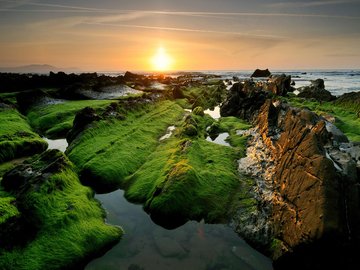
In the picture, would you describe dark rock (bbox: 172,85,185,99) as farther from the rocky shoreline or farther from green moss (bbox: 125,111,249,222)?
green moss (bbox: 125,111,249,222)

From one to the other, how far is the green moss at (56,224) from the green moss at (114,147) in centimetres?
293

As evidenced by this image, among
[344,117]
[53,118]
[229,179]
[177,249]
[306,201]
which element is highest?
[306,201]

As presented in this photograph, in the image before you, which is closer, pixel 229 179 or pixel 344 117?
pixel 229 179

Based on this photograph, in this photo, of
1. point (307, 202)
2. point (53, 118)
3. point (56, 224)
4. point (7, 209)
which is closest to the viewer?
point (307, 202)

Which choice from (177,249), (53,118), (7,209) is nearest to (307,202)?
(177,249)

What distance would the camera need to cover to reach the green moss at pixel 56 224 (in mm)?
12227

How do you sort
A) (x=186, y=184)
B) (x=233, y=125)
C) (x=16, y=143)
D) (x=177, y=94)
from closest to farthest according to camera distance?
(x=186, y=184)
(x=16, y=143)
(x=233, y=125)
(x=177, y=94)

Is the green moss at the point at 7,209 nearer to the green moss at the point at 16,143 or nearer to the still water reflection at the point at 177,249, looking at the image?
the still water reflection at the point at 177,249

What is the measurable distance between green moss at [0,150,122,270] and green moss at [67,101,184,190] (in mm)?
2933

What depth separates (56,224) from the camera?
14.1m

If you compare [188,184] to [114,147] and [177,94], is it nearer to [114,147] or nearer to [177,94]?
[114,147]

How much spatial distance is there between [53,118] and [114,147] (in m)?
18.8

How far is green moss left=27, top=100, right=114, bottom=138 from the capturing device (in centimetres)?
3566

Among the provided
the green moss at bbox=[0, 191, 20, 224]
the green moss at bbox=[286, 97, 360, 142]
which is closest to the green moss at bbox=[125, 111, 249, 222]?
the green moss at bbox=[0, 191, 20, 224]
